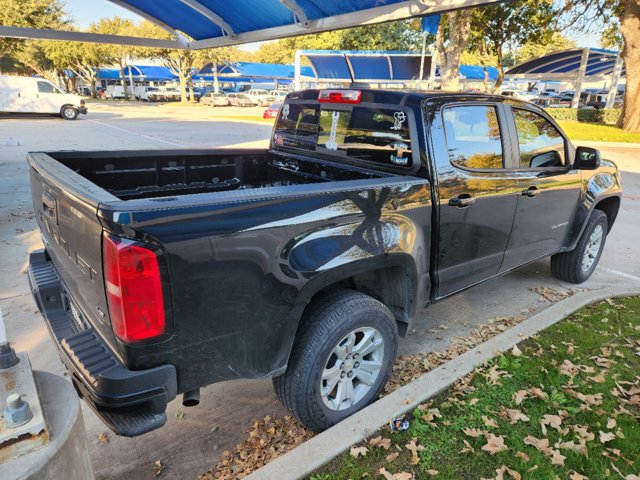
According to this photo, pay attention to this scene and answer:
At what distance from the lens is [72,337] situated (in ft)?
7.46

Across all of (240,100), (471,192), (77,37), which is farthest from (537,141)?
(240,100)

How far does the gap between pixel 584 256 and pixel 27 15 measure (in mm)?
34724

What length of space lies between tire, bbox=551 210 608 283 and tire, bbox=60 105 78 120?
26219mm

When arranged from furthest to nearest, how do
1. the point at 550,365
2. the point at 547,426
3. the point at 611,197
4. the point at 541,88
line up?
the point at 541,88
the point at 611,197
the point at 550,365
the point at 547,426

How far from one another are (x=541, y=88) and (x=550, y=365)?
8116 centimetres

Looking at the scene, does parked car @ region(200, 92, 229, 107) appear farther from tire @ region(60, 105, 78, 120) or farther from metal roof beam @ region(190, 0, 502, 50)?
metal roof beam @ region(190, 0, 502, 50)

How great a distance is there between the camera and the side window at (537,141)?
152 inches

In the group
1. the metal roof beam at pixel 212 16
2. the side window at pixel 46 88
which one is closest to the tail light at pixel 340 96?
the metal roof beam at pixel 212 16

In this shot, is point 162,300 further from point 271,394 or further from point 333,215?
point 271,394

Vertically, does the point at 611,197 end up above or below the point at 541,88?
below

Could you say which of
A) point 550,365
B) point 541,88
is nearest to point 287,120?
point 550,365

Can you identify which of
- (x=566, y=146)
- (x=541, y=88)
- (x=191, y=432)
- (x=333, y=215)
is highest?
(x=541, y=88)

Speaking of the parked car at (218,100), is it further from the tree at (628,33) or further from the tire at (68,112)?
the tree at (628,33)

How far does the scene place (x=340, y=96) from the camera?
354 cm
